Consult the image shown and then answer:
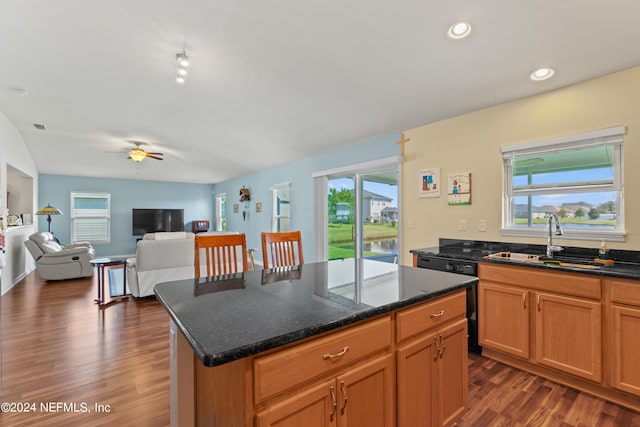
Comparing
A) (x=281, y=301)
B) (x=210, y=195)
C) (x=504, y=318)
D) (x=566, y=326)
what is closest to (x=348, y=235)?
(x=504, y=318)

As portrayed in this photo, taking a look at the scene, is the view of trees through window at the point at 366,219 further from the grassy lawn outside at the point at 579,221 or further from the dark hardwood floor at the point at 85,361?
the dark hardwood floor at the point at 85,361

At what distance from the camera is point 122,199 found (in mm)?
8273

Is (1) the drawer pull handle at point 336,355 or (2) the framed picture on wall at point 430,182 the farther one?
(2) the framed picture on wall at point 430,182

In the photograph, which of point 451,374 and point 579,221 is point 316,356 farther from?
point 579,221

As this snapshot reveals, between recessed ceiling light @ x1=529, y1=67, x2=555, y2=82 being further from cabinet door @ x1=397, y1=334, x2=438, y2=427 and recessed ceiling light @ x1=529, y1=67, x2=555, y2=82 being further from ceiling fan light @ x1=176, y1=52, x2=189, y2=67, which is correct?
ceiling fan light @ x1=176, y1=52, x2=189, y2=67

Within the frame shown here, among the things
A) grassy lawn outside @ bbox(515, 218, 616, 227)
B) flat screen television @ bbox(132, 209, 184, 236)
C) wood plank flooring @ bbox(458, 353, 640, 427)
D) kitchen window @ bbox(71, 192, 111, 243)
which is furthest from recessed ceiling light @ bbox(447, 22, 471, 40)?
kitchen window @ bbox(71, 192, 111, 243)

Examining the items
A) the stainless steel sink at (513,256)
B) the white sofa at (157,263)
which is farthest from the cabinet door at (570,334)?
the white sofa at (157,263)

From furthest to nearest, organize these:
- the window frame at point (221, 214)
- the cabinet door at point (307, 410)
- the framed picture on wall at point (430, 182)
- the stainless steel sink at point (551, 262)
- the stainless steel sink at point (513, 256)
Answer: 1. the window frame at point (221, 214)
2. the framed picture on wall at point (430, 182)
3. the stainless steel sink at point (513, 256)
4. the stainless steel sink at point (551, 262)
5. the cabinet door at point (307, 410)

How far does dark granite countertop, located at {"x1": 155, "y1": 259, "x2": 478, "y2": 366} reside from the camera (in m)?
0.88

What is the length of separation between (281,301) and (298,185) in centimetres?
460

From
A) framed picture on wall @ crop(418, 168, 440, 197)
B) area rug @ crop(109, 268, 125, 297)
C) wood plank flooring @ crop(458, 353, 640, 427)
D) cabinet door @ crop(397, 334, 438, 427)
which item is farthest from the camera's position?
area rug @ crop(109, 268, 125, 297)

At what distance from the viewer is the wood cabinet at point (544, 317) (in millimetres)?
1960

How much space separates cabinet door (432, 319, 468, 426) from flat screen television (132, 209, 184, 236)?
883 cm

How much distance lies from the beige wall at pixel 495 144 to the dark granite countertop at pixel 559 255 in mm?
61
